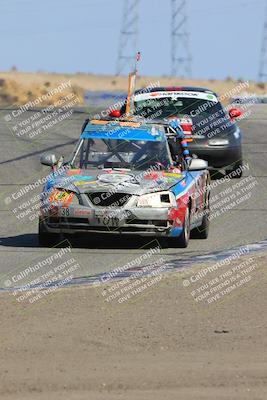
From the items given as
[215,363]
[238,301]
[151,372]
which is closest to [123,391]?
[151,372]

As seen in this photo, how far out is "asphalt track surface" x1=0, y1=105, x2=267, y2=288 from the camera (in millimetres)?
12508

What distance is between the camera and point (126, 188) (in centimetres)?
1301

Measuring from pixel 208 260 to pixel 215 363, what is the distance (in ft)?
15.6

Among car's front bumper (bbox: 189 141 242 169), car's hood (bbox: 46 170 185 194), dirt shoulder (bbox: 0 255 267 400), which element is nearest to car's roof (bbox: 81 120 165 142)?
car's hood (bbox: 46 170 185 194)

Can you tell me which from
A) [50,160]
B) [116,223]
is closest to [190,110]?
[50,160]

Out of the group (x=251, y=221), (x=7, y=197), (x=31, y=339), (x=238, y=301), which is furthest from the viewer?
(x=7, y=197)

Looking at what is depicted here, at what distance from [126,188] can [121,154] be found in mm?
1049

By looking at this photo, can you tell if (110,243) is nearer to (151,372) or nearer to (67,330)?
(67,330)

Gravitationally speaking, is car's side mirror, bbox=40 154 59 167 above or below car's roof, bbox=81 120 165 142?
below

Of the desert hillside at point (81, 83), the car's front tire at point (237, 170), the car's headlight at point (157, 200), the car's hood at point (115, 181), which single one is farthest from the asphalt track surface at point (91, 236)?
the desert hillside at point (81, 83)

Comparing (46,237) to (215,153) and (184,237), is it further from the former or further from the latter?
(215,153)

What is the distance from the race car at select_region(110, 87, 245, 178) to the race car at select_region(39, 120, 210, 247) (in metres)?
6.56

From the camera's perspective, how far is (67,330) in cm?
858

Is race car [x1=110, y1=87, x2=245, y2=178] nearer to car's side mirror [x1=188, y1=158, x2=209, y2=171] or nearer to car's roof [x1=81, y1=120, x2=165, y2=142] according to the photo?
car's roof [x1=81, y1=120, x2=165, y2=142]
